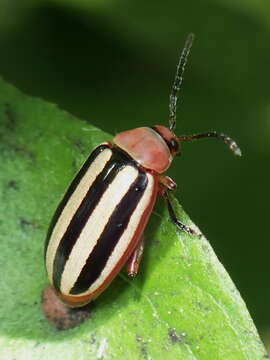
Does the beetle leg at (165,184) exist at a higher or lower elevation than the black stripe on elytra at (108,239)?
higher

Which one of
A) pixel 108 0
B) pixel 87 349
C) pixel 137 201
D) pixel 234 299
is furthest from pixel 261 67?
pixel 87 349

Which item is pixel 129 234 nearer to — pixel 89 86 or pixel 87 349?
pixel 87 349

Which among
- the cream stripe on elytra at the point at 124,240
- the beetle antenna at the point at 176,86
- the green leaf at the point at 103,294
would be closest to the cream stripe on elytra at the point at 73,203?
the green leaf at the point at 103,294

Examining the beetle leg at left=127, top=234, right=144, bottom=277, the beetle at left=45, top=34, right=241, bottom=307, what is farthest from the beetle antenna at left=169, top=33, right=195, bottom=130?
the beetle leg at left=127, top=234, right=144, bottom=277

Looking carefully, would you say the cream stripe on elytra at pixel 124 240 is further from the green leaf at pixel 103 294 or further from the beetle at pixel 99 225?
the green leaf at pixel 103 294

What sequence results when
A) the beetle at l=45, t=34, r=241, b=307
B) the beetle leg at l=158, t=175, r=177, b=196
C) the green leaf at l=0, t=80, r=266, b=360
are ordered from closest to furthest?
the green leaf at l=0, t=80, r=266, b=360, the beetle at l=45, t=34, r=241, b=307, the beetle leg at l=158, t=175, r=177, b=196

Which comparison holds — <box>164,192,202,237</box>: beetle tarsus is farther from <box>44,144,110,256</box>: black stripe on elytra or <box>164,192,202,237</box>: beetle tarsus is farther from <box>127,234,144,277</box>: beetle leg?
<box>44,144,110,256</box>: black stripe on elytra
